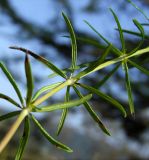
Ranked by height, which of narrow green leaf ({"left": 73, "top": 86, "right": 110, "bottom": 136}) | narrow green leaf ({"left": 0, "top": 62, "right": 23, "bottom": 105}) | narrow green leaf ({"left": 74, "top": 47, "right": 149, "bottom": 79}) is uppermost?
narrow green leaf ({"left": 74, "top": 47, "right": 149, "bottom": 79})

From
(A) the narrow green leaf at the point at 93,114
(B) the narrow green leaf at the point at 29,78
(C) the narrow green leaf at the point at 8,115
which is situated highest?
(A) the narrow green leaf at the point at 93,114

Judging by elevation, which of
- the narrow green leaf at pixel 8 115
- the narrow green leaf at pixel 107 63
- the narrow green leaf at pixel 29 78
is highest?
the narrow green leaf at pixel 107 63

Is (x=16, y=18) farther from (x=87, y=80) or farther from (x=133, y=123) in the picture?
(x=133, y=123)

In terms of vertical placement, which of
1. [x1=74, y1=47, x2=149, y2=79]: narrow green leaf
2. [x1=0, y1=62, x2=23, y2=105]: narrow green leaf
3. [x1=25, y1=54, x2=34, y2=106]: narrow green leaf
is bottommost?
[x1=25, y1=54, x2=34, y2=106]: narrow green leaf

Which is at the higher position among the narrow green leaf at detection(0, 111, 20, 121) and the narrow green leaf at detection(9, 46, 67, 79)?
the narrow green leaf at detection(9, 46, 67, 79)

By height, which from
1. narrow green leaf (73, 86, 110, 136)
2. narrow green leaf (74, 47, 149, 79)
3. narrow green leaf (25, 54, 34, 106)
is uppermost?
narrow green leaf (74, 47, 149, 79)

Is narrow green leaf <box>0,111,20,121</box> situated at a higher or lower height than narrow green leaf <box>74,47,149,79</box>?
lower

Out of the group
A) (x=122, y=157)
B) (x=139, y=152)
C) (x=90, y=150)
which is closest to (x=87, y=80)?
(x=139, y=152)

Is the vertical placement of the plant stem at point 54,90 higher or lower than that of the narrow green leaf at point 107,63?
lower

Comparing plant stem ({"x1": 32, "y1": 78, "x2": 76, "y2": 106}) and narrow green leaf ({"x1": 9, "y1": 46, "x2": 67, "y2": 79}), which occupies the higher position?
narrow green leaf ({"x1": 9, "y1": 46, "x2": 67, "y2": 79})

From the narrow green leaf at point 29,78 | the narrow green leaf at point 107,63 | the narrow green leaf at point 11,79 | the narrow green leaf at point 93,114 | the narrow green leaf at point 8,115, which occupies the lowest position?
the narrow green leaf at point 8,115

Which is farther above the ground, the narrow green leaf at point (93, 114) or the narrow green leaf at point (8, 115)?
the narrow green leaf at point (93, 114)
